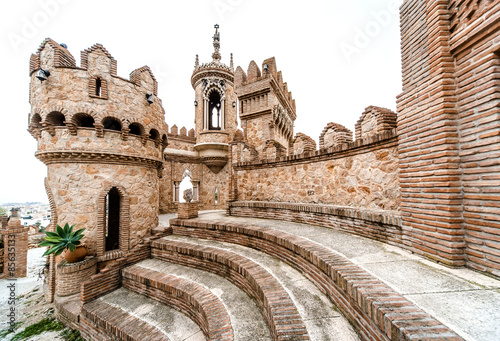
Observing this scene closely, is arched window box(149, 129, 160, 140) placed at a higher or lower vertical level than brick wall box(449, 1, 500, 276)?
higher

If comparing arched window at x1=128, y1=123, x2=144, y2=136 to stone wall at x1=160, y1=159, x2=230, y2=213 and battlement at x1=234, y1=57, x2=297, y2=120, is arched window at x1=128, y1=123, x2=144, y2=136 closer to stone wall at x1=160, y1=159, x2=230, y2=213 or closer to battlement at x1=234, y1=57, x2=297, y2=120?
stone wall at x1=160, y1=159, x2=230, y2=213

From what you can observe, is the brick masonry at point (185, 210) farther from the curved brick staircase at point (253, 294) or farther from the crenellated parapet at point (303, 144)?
the crenellated parapet at point (303, 144)

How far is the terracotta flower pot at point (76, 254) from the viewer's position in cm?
545

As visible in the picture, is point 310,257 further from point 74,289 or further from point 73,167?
point 73,167

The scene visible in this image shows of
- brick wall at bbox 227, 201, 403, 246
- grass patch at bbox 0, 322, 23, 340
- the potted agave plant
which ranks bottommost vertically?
grass patch at bbox 0, 322, 23, 340

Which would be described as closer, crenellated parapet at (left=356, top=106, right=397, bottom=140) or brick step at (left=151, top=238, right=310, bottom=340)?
brick step at (left=151, top=238, right=310, bottom=340)

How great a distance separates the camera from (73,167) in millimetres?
5945

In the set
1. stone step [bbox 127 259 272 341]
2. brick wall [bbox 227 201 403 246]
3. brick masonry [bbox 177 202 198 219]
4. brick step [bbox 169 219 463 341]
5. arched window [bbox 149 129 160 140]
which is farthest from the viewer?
arched window [bbox 149 129 160 140]

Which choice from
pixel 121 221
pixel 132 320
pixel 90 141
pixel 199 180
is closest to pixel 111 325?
pixel 132 320

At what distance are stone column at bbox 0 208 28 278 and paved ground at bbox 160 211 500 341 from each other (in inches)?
560

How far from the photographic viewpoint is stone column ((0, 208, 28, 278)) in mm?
8984

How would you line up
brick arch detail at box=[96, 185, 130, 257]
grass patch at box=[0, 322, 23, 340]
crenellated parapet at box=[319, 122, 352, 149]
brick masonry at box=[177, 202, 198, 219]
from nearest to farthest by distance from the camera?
crenellated parapet at box=[319, 122, 352, 149], grass patch at box=[0, 322, 23, 340], brick arch detail at box=[96, 185, 130, 257], brick masonry at box=[177, 202, 198, 219]

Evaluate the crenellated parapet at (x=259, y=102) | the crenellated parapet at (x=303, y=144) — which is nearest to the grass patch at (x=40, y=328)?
the crenellated parapet at (x=303, y=144)

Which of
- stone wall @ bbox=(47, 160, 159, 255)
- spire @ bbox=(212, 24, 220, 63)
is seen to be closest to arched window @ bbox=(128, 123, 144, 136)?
stone wall @ bbox=(47, 160, 159, 255)
